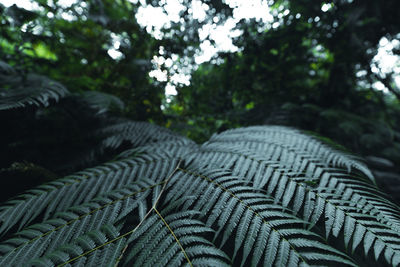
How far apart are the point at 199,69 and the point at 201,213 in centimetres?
146

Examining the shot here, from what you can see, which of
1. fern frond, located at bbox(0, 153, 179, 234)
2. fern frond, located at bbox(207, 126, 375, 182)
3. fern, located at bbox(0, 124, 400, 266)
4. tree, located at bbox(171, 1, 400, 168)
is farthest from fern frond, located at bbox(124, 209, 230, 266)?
tree, located at bbox(171, 1, 400, 168)

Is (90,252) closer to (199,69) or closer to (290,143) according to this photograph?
(290,143)

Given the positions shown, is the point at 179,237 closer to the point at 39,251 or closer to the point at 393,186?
the point at 39,251

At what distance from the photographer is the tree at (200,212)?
1.97 ft

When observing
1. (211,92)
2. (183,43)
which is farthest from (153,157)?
(211,92)

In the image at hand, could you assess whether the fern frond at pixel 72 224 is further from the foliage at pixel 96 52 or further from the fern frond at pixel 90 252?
the foliage at pixel 96 52

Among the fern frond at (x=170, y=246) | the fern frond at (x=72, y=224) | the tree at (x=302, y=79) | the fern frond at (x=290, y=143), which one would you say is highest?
the tree at (x=302, y=79)

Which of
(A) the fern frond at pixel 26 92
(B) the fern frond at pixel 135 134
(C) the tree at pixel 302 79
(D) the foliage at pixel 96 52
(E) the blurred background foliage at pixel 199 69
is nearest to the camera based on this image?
(A) the fern frond at pixel 26 92

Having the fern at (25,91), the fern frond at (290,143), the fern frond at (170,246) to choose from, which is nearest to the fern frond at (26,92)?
the fern at (25,91)

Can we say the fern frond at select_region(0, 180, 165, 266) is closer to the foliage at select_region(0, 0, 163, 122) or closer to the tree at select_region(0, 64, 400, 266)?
the tree at select_region(0, 64, 400, 266)

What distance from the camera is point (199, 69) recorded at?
1.93 metres

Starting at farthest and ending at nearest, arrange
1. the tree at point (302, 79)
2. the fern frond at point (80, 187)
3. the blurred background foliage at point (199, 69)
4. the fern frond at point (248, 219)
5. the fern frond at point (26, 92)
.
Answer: the tree at point (302, 79)
the blurred background foliage at point (199, 69)
the fern frond at point (26, 92)
the fern frond at point (80, 187)
the fern frond at point (248, 219)

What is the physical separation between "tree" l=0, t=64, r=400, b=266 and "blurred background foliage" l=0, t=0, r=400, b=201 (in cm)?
39

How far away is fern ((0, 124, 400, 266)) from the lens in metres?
0.60
